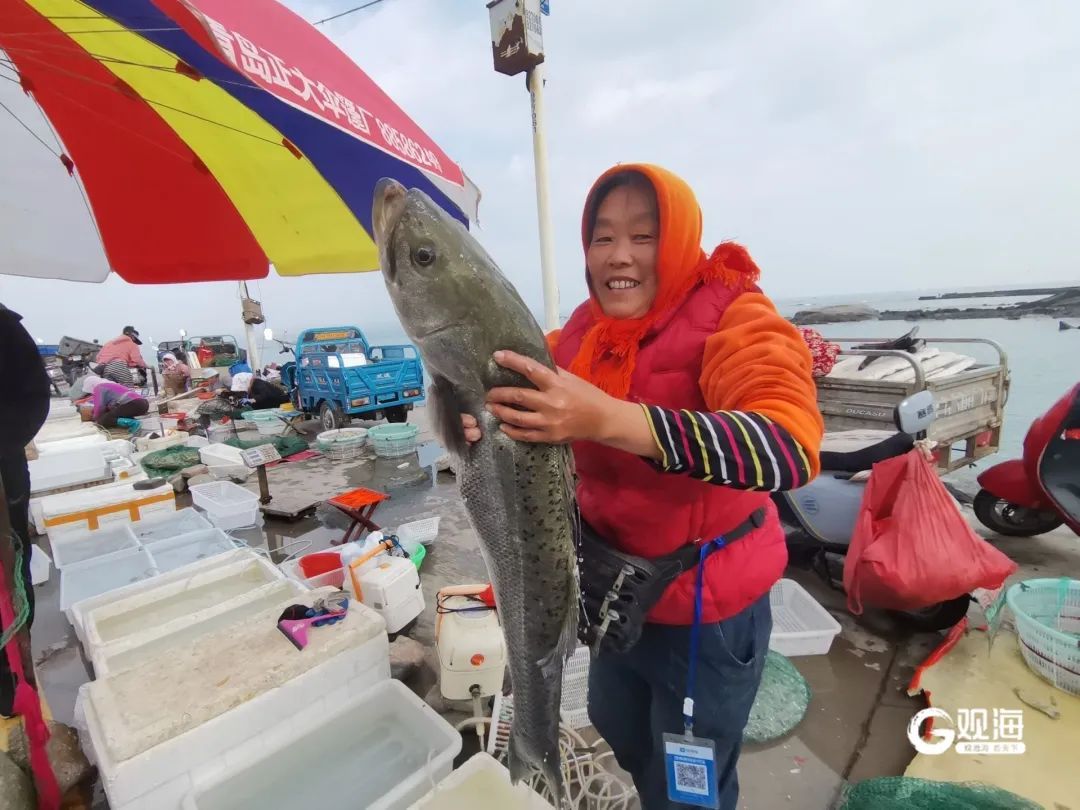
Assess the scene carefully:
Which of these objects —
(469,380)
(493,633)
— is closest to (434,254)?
(469,380)

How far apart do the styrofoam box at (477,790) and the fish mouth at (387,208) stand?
2219 mm

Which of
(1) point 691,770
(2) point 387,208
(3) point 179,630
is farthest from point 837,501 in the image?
(3) point 179,630

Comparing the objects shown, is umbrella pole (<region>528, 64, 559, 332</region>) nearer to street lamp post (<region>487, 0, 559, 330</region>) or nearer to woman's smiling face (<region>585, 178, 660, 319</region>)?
street lamp post (<region>487, 0, 559, 330</region>)

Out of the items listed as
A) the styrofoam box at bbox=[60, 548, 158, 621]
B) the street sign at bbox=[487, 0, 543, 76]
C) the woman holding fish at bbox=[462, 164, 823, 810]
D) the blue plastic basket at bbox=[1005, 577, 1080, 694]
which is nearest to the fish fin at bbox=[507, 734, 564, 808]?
the woman holding fish at bbox=[462, 164, 823, 810]

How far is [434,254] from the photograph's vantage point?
54.0 inches

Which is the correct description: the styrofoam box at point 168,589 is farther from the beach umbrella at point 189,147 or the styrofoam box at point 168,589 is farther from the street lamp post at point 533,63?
the street lamp post at point 533,63

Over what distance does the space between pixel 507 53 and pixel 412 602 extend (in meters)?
5.75

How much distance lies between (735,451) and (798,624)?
3.73 m

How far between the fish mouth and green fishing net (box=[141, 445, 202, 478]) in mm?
8874

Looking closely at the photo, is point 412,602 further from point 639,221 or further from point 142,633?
point 639,221

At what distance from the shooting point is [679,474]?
147cm

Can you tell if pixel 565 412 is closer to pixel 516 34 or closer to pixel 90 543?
pixel 516 34

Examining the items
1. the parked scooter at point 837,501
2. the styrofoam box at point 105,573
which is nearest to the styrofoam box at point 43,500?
the styrofoam box at point 105,573

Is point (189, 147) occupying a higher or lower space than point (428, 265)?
higher
